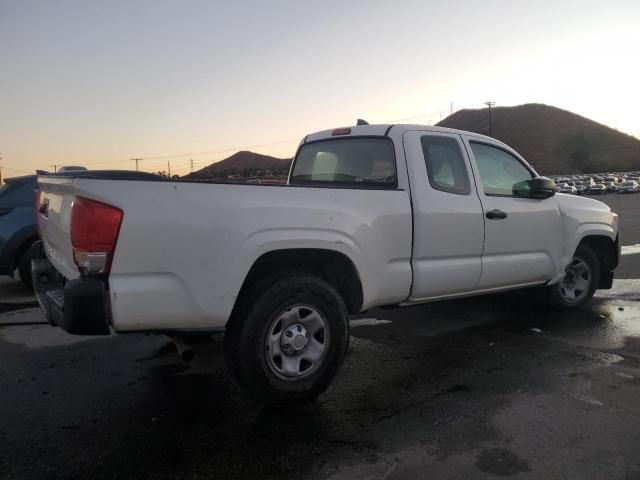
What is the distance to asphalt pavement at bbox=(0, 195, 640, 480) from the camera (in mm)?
2789

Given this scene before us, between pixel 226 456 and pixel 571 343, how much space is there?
343cm

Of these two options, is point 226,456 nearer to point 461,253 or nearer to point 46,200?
point 46,200

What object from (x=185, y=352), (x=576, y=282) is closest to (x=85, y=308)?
(x=185, y=352)

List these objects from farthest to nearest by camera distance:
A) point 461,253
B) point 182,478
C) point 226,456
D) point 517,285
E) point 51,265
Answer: point 517,285 → point 461,253 → point 51,265 → point 226,456 → point 182,478

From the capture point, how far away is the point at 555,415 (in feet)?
11.0

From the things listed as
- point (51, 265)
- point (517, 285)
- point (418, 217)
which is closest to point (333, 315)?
point (418, 217)

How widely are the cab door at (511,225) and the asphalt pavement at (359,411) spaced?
62cm

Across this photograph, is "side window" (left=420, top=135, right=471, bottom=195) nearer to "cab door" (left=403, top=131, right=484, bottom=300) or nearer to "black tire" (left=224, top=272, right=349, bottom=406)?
"cab door" (left=403, top=131, right=484, bottom=300)

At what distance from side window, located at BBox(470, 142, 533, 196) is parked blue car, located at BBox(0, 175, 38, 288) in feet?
18.7

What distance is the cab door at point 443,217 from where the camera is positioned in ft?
13.6

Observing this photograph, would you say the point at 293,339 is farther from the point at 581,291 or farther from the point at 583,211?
the point at 581,291

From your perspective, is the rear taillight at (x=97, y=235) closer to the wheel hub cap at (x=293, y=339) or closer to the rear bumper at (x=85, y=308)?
the rear bumper at (x=85, y=308)

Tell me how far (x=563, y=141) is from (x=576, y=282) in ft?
445

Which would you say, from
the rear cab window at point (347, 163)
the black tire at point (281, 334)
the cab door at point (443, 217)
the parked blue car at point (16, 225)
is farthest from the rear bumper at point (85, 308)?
the parked blue car at point (16, 225)
